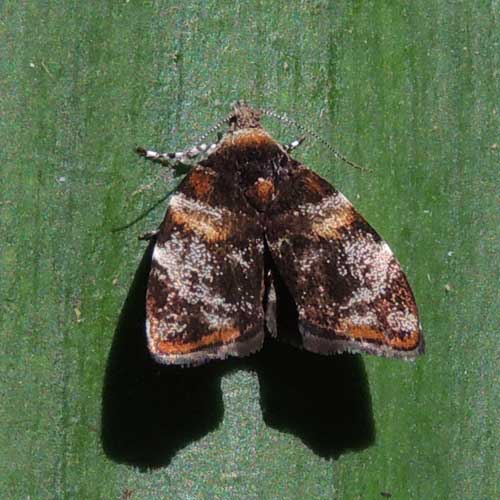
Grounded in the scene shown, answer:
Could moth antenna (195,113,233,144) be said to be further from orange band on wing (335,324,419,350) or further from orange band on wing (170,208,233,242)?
orange band on wing (335,324,419,350)

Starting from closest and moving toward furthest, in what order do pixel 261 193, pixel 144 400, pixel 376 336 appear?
pixel 144 400 < pixel 376 336 < pixel 261 193

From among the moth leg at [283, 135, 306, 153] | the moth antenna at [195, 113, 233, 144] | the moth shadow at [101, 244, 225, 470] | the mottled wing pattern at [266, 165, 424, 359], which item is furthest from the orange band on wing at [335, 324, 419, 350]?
the moth antenna at [195, 113, 233, 144]

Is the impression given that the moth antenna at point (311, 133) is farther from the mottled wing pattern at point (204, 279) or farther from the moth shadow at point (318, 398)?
the moth shadow at point (318, 398)

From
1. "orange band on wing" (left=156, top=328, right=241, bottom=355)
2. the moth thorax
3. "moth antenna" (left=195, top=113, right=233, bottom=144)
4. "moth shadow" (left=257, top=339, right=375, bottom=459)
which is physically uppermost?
"moth antenna" (left=195, top=113, right=233, bottom=144)

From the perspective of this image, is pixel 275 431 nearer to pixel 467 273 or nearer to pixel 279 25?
pixel 467 273

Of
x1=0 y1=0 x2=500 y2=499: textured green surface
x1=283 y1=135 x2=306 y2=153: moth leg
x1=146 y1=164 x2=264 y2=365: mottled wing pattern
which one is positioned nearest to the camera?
x1=0 y1=0 x2=500 y2=499: textured green surface

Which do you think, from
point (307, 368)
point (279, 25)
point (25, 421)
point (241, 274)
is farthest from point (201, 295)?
point (279, 25)

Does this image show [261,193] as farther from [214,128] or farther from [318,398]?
[318,398]

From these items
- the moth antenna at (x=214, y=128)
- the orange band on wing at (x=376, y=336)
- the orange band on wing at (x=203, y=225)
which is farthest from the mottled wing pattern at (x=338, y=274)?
the moth antenna at (x=214, y=128)

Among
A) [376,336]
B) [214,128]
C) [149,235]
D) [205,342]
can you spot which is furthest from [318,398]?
[214,128]
